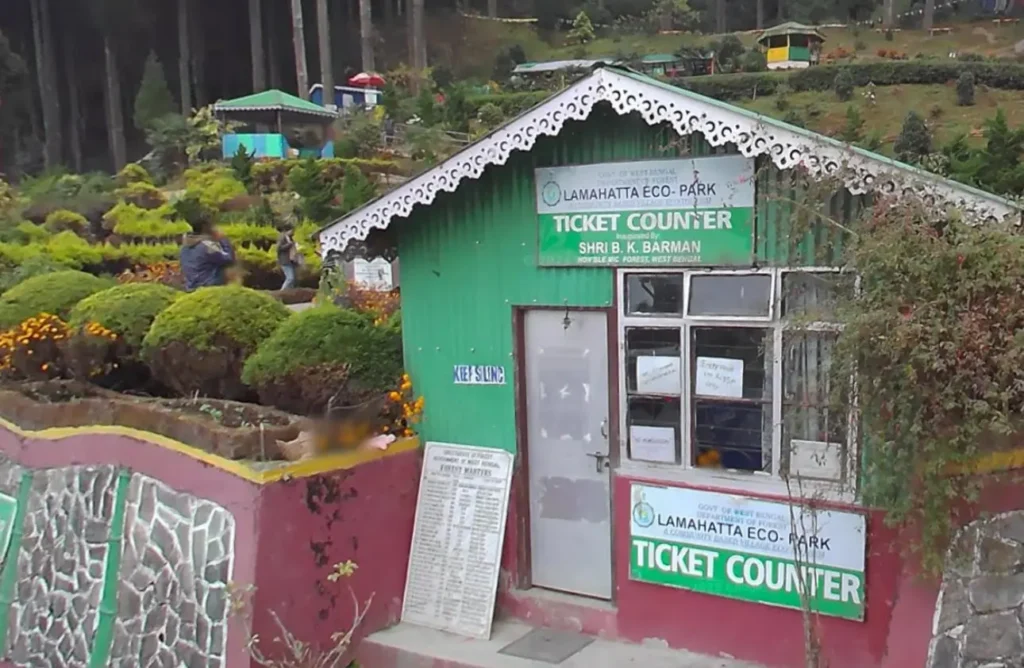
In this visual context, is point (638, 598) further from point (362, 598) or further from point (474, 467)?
point (362, 598)

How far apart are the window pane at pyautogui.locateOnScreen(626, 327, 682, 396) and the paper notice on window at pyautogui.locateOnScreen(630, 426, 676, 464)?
0.26 m

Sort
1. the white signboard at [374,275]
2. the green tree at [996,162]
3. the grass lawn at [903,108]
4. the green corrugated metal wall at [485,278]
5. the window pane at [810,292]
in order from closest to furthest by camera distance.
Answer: the window pane at [810,292] → the green corrugated metal wall at [485,278] → the white signboard at [374,275] → the green tree at [996,162] → the grass lawn at [903,108]

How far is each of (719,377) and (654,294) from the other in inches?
27.7

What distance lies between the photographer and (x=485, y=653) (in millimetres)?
6551

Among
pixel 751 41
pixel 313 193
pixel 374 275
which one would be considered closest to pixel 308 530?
pixel 374 275

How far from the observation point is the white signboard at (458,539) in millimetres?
6934

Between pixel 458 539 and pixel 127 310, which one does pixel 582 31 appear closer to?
pixel 127 310

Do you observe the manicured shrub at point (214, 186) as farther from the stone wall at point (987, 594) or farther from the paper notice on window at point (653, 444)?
the stone wall at point (987, 594)

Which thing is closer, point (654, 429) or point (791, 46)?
point (654, 429)

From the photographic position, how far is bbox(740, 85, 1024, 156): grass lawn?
27.9 meters

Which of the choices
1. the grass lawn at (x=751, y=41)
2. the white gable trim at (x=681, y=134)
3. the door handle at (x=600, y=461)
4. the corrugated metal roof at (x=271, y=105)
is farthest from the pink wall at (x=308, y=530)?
the grass lawn at (x=751, y=41)

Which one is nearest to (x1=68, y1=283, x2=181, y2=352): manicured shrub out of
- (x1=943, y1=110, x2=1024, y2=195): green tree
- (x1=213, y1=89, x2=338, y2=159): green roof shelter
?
(x1=943, y1=110, x2=1024, y2=195): green tree

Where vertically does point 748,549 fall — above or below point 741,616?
above

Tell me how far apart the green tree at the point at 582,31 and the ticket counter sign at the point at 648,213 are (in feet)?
148
